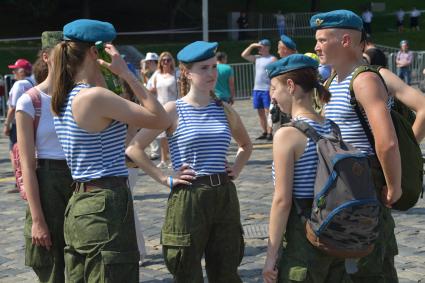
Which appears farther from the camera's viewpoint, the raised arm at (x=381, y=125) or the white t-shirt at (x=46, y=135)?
the white t-shirt at (x=46, y=135)

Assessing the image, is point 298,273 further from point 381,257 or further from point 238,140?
point 238,140

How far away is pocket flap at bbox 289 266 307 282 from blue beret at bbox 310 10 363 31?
1.25 meters

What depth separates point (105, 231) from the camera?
399 cm

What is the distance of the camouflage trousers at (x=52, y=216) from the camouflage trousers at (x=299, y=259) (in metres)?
1.33

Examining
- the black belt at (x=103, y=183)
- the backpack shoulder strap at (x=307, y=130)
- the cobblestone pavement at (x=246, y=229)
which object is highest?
the backpack shoulder strap at (x=307, y=130)

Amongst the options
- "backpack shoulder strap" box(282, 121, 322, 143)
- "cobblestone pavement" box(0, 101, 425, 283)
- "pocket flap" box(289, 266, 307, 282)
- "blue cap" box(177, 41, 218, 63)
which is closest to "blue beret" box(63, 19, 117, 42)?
"blue cap" box(177, 41, 218, 63)

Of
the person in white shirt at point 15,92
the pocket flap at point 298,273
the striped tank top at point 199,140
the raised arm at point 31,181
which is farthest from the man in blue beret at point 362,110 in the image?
the person in white shirt at point 15,92

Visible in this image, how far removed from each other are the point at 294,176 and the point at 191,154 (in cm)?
93

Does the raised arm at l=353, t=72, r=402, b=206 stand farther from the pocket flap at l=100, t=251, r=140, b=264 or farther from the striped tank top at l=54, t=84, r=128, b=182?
the pocket flap at l=100, t=251, r=140, b=264

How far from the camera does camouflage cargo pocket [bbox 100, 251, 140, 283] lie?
397 cm

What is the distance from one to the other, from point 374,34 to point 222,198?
1717 inches

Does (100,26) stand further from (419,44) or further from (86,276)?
(419,44)

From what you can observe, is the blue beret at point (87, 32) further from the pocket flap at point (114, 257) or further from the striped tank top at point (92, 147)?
the pocket flap at point (114, 257)

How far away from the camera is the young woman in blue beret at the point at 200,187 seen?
4.66 m
